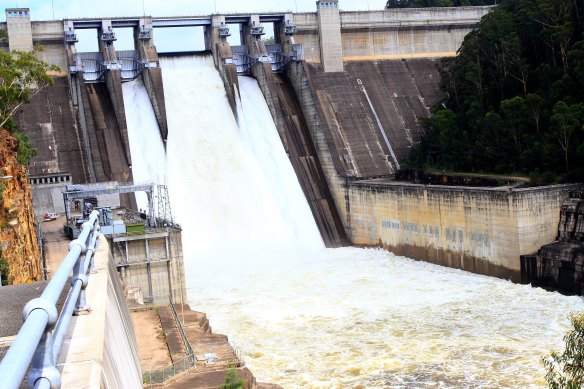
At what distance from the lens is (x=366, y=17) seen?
36.4 meters

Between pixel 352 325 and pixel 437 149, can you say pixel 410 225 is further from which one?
pixel 352 325

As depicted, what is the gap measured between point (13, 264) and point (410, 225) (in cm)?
1625

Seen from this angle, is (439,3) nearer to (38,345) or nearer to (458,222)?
(458,222)

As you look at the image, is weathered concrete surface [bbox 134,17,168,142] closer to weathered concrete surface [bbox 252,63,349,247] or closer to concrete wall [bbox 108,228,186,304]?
weathered concrete surface [bbox 252,63,349,247]

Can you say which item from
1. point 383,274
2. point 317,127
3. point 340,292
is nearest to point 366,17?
point 317,127

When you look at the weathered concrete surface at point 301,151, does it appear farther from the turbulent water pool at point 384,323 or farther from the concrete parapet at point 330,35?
the turbulent water pool at point 384,323

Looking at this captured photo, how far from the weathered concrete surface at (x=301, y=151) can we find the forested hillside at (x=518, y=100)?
14.2ft

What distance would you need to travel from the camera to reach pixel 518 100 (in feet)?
82.4

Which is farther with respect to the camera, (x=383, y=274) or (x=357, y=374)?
(x=383, y=274)

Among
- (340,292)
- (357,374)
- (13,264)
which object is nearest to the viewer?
(13,264)

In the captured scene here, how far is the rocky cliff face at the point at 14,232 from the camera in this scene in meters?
12.9

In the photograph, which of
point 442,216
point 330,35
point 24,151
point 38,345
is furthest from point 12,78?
point 38,345

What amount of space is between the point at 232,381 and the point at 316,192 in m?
18.9

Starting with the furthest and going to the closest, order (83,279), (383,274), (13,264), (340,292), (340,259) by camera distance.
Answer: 1. (340,259)
2. (383,274)
3. (340,292)
4. (13,264)
5. (83,279)
